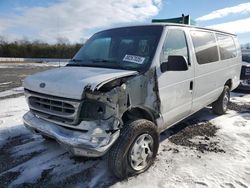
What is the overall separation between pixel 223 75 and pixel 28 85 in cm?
445

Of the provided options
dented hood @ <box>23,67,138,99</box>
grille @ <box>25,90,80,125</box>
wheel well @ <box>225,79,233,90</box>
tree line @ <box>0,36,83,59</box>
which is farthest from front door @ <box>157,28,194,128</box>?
tree line @ <box>0,36,83,59</box>

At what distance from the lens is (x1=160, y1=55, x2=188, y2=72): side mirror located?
3.50 m

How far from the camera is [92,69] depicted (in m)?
3.47

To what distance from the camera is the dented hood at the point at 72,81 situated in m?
2.83

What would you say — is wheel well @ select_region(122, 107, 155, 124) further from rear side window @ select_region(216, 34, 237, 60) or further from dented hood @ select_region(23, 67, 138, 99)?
rear side window @ select_region(216, 34, 237, 60)

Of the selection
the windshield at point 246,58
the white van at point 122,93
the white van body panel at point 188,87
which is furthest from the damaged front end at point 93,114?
the windshield at point 246,58

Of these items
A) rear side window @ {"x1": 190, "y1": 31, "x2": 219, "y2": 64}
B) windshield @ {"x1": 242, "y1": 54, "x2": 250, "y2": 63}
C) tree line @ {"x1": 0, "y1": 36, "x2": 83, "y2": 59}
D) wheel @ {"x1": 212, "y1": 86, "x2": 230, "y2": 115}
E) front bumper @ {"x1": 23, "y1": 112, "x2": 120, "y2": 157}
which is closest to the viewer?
front bumper @ {"x1": 23, "y1": 112, "x2": 120, "y2": 157}

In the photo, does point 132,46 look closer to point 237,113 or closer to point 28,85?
point 28,85

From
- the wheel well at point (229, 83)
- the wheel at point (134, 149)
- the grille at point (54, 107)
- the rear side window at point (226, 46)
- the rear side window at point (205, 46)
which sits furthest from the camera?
the wheel well at point (229, 83)

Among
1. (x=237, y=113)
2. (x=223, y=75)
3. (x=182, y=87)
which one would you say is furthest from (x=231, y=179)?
(x=237, y=113)

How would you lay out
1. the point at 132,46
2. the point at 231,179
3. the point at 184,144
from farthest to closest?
the point at 184,144 < the point at 132,46 < the point at 231,179

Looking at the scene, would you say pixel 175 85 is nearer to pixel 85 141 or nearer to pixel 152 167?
pixel 152 167

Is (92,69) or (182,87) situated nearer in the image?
(92,69)

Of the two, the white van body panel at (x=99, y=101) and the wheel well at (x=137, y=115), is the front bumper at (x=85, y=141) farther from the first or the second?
the wheel well at (x=137, y=115)
